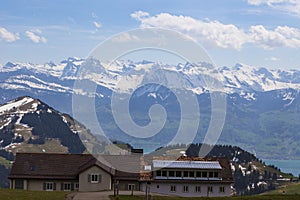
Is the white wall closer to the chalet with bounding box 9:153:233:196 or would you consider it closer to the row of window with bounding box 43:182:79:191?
the chalet with bounding box 9:153:233:196

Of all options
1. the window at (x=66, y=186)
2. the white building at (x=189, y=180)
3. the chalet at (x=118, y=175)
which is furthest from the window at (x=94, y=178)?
the white building at (x=189, y=180)

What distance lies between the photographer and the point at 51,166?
10794cm

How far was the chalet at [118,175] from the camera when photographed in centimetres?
10394

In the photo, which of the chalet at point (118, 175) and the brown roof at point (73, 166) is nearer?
the chalet at point (118, 175)

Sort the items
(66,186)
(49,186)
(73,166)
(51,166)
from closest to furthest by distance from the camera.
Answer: (49,186)
(66,186)
(51,166)
(73,166)

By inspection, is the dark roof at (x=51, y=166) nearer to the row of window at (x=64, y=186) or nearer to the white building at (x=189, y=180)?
the row of window at (x=64, y=186)

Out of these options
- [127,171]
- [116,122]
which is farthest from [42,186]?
[116,122]

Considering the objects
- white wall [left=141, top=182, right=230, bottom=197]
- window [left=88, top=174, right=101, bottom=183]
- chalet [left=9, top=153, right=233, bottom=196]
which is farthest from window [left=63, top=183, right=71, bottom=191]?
white wall [left=141, top=182, right=230, bottom=197]

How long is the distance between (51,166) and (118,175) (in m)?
12.7

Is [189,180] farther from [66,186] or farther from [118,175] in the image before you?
[66,186]

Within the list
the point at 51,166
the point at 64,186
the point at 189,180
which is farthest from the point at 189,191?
the point at 51,166

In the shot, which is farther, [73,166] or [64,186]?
[73,166]

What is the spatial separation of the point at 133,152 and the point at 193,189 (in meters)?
16.0

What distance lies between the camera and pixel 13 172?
4178 inches
